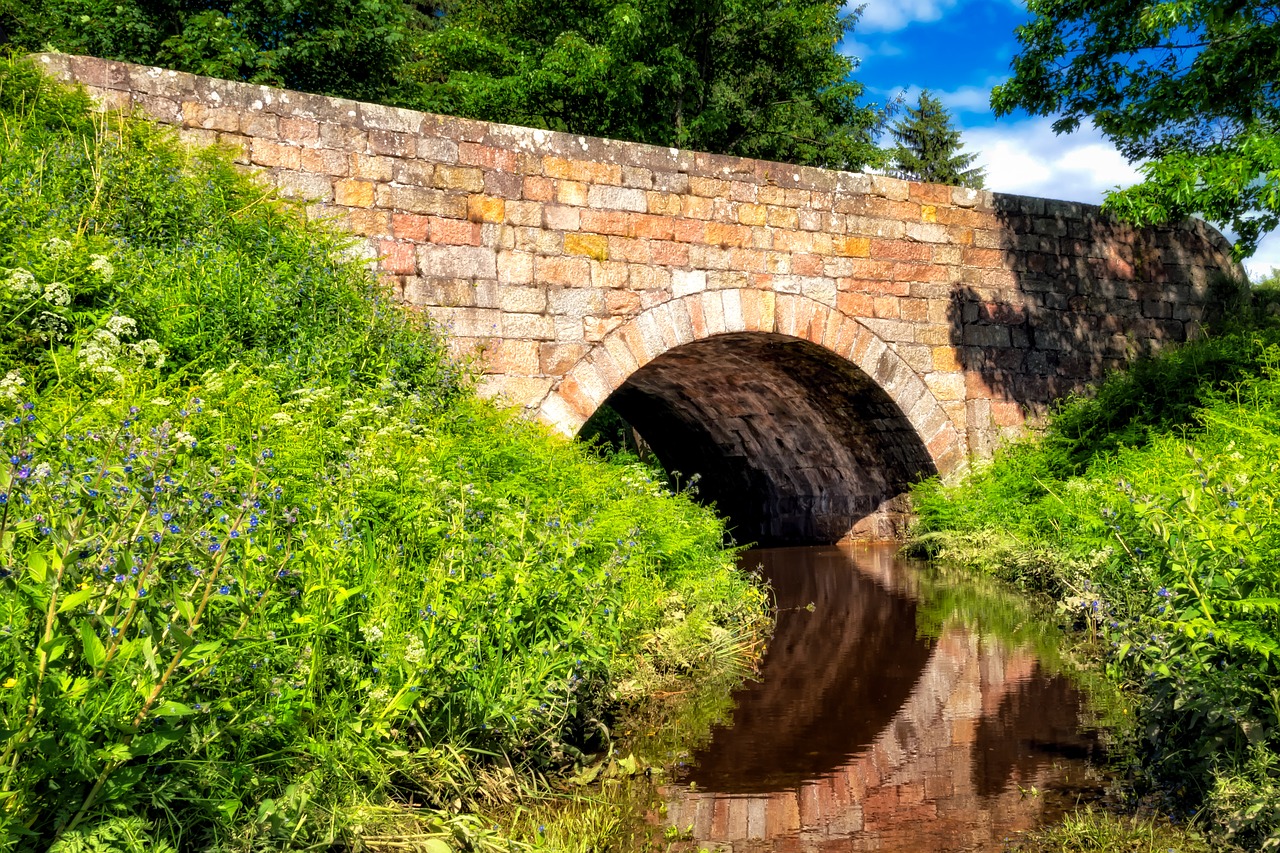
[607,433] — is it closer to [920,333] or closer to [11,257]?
[920,333]

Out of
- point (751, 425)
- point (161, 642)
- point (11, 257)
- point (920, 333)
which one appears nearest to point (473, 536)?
point (161, 642)

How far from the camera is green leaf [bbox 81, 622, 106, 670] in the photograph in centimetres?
176

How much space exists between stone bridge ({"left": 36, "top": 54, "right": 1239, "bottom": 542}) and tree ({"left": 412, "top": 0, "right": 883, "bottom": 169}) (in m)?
6.22

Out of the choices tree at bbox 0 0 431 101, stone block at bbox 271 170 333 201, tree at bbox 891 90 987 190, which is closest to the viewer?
stone block at bbox 271 170 333 201

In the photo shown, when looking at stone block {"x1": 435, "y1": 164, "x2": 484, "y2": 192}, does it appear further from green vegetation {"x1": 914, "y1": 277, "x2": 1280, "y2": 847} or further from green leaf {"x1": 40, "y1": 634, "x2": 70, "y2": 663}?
green leaf {"x1": 40, "y1": 634, "x2": 70, "y2": 663}

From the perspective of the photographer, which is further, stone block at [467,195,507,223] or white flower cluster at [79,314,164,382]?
stone block at [467,195,507,223]

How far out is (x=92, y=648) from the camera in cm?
177

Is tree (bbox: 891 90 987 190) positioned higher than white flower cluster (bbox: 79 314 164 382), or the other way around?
tree (bbox: 891 90 987 190)

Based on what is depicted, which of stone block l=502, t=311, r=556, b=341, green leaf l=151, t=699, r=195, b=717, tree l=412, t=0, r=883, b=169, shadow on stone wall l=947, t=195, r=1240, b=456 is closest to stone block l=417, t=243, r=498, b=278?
stone block l=502, t=311, r=556, b=341

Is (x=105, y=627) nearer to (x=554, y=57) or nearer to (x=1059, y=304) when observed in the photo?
(x=1059, y=304)

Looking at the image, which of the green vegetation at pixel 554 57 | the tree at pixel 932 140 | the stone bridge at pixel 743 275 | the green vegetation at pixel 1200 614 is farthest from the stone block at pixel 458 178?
the tree at pixel 932 140

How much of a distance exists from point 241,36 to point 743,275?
9789 mm

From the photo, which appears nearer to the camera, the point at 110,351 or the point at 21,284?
the point at 110,351

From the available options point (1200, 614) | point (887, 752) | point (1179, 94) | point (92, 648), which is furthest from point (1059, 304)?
point (92, 648)
